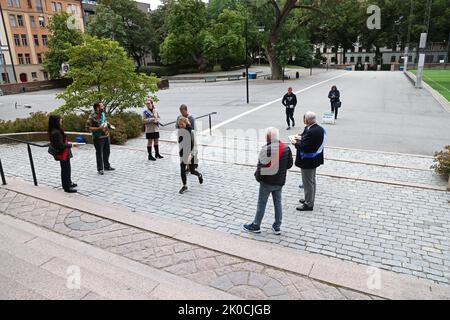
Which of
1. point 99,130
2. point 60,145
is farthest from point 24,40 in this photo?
point 60,145

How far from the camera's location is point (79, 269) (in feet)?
15.4

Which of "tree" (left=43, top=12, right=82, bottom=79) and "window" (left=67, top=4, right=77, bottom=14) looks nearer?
"tree" (left=43, top=12, right=82, bottom=79)

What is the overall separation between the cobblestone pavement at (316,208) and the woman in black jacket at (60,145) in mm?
383

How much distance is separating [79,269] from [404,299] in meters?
4.18

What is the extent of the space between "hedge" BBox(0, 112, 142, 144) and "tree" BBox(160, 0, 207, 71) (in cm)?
4322

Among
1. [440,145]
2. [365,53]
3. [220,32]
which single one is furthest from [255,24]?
[365,53]

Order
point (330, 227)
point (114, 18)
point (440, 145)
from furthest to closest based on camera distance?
1. point (114, 18)
2. point (440, 145)
3. point (330, 227)

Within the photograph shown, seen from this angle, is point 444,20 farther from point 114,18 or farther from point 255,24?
point 114,18

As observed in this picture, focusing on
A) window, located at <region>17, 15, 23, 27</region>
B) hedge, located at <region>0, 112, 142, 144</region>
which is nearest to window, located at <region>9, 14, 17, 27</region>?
window, located at <region>17, 15, 23, 27</region>

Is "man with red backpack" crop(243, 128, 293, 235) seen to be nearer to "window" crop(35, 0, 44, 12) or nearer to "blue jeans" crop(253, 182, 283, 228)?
"blue jeans" crop(253, 182, 283, 228)

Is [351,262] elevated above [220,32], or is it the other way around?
[220,32]

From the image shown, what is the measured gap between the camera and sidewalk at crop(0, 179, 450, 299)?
13.6 feet

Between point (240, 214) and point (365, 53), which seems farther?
point (365, 53)

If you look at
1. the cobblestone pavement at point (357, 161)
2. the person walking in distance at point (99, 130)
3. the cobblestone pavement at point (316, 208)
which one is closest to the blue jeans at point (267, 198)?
the cobblestone pavement at point (316, 208)
